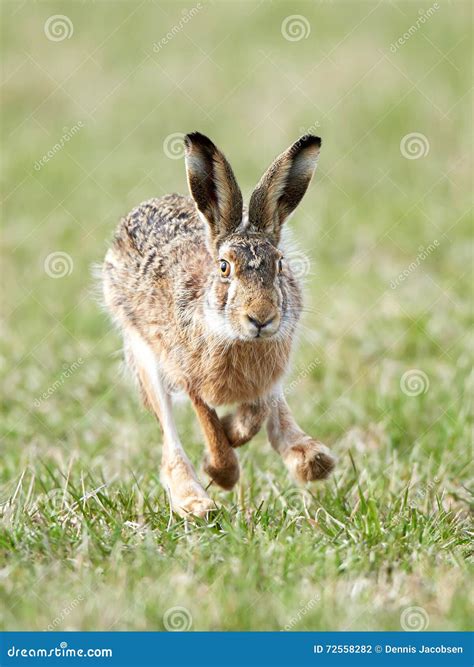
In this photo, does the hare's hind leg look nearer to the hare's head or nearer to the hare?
the hare

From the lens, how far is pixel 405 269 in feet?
34.3

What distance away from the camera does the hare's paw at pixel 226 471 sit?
5.63 m

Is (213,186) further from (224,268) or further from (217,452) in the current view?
(217,452)

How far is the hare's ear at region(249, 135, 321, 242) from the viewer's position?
17.6ft

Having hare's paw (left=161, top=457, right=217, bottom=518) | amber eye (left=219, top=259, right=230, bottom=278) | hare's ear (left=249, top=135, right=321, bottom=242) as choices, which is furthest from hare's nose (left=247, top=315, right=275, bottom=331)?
hare's paw (left=161, top=457, right=217, bottom=518)

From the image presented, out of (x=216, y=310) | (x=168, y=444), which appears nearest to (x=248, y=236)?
(x=216, y=310)

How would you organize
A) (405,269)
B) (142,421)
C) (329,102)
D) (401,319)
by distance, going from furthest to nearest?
(329,102), (405,269), (401,319), (142,421)

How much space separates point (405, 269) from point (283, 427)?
15.7 ft

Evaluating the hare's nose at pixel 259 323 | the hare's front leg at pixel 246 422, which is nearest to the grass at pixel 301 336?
the hare's front leg at pixel 246 422

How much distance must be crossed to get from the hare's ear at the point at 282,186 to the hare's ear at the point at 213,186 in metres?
0.10

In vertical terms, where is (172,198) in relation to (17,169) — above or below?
above

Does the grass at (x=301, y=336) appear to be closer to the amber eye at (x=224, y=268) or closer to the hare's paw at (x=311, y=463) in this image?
the hare's paw at (x=311, y=463)

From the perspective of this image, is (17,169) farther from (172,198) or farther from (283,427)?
(283,427)
